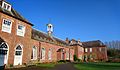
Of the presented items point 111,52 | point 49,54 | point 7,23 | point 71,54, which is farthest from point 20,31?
point 111,52

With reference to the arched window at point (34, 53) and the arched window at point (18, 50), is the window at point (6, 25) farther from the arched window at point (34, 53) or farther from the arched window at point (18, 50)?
the arched window at point (34, 53)

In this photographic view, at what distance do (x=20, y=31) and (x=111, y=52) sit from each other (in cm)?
6859

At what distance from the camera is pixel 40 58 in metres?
34.8

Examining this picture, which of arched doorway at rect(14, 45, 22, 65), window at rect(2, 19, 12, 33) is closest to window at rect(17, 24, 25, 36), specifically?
window at rect(2, 19, 12, 33)

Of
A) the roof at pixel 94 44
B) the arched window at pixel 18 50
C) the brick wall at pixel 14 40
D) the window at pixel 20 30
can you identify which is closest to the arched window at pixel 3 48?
the brick wall at pixel 14 40

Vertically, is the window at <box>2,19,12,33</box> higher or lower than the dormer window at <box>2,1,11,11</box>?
lower

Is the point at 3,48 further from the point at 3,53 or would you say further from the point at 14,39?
the point at 14,39

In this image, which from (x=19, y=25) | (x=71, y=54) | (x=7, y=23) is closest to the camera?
(x=7, y=23)

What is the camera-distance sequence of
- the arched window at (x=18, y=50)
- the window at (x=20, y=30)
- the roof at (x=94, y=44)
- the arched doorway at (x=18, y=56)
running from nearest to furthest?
1. the arched doorway at (x=18, y=56)
2. the arched window at (x=18, y=50)
3. the window at (x=20, y=30)
4. the roof at (x=94, y=44)

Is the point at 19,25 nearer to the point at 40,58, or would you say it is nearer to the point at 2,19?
the point at 2,19

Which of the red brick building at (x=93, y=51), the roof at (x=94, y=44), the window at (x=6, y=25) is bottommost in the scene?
the red brick building at (x=93, y=51)

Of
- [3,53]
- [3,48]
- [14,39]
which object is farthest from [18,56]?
[3,48]

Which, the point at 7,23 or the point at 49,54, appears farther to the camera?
the point at 49,54

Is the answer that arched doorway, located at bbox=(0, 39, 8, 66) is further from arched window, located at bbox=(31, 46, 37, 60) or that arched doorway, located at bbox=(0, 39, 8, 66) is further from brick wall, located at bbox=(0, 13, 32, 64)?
arched window, located at bbox=(31, 46, 37, 60)
